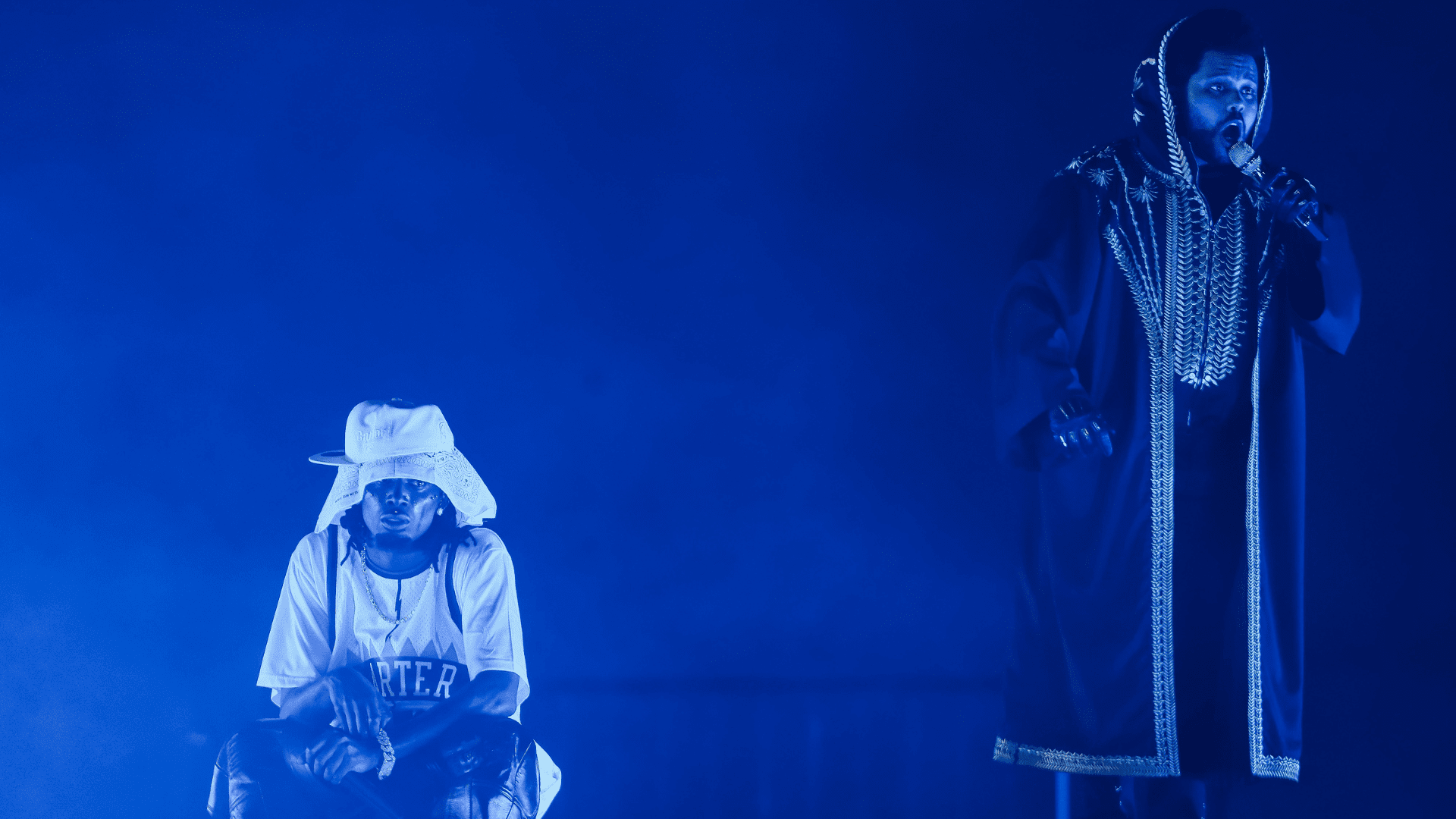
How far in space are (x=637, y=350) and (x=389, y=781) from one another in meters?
1.30

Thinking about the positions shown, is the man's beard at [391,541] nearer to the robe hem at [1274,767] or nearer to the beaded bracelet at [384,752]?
the beaded bracelet at [384,752]

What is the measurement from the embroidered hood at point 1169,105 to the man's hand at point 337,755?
2047mm

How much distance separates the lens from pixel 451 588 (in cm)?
274

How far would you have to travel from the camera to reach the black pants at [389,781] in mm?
2465

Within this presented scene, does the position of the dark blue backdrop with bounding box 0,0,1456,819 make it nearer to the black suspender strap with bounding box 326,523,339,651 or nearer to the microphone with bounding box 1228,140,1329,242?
the black suspender strap with bounding box 326,523,339,651

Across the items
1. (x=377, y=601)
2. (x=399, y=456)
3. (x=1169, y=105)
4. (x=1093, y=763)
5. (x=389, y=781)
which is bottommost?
(x=389, y=781)

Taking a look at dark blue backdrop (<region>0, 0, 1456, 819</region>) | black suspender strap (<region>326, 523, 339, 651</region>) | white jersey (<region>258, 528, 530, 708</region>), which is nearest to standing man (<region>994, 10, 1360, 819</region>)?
dark blue backdrop (<region>0, 0, 1456, 819</region>)

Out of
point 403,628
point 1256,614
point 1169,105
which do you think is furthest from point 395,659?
point 1169,105

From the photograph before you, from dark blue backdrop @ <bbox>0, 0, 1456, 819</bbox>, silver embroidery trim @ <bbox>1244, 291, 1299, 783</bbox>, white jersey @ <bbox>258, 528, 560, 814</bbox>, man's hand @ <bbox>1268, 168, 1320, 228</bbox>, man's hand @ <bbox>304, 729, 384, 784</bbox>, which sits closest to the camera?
man's hand @ <bbox>1268, 168, 1320, 228</bbox>

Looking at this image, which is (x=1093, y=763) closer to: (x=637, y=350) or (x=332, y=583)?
(x=637, y=350)

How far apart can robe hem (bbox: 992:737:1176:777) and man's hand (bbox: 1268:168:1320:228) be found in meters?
1.06

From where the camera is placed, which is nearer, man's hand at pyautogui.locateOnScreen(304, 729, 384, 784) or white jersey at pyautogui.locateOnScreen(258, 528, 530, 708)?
man's hand at pyautogui.locateOnScreen(304, 729, 384, 784)

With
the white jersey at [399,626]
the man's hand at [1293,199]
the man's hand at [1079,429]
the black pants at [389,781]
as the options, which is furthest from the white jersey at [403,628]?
the man's hand at [1293,199]

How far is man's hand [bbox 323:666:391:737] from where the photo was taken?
8.16 ft
